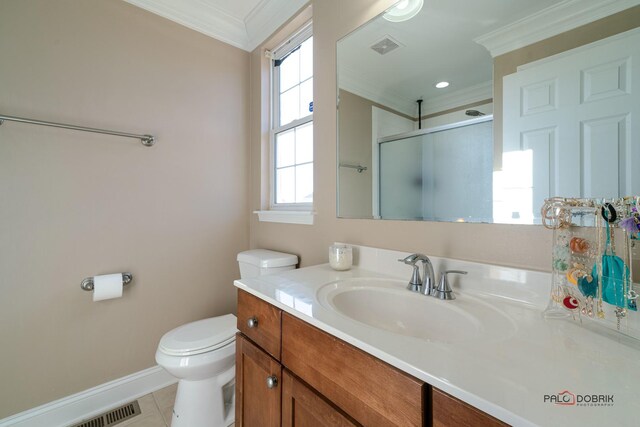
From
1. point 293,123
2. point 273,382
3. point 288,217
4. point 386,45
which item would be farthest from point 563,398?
point 293,123

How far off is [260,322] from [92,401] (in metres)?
1.37

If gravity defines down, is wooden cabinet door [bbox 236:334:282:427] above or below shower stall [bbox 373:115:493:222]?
below

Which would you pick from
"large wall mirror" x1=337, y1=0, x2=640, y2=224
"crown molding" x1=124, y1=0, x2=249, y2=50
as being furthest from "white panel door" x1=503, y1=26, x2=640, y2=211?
"crown molding" x1=124, y1=0, x2=249, y2=50

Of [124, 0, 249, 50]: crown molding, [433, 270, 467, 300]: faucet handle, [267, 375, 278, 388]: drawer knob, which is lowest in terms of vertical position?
[267, 375, 278, 388]: drawer knob

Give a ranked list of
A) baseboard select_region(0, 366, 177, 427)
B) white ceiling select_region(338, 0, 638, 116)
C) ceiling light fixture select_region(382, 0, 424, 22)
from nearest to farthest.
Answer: white ceiling select_region(338, 0, 638, 116)
ceiling light fixture select_region(382, 0, 424, 22)
baseboard select_region(0, 366, 177, 427)

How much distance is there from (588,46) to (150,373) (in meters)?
2.47

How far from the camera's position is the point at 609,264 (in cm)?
59

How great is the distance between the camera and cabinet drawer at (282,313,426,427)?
1.61ft

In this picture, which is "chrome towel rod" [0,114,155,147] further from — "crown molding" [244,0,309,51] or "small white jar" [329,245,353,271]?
"small white jar" [329,245,353,271]

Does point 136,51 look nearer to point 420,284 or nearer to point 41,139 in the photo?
point 41,139

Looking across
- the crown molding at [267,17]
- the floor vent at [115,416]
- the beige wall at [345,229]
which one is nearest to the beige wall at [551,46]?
the beige wall at [345,229]

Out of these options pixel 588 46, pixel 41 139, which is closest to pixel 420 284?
pixel 588 46

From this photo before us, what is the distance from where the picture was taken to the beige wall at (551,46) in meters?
0.66

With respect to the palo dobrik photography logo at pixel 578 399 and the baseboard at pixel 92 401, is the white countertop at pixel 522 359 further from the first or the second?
the baseboard at pixel 92 401
